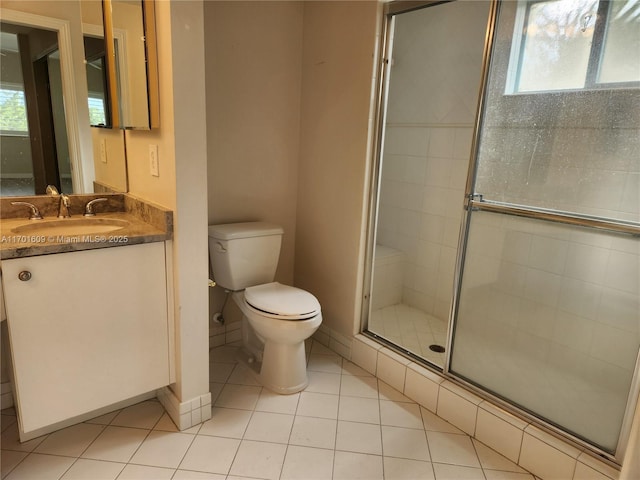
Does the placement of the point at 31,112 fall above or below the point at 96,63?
below

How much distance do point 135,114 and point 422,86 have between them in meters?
1.89

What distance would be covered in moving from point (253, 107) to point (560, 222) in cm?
166

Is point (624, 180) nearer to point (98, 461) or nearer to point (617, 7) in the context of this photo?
point (617, 7)

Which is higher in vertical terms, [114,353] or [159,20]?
[159,20]

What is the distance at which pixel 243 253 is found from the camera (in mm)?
2205

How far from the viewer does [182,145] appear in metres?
1.54

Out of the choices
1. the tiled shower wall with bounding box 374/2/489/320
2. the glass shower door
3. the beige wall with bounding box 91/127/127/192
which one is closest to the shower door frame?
the glass shower door

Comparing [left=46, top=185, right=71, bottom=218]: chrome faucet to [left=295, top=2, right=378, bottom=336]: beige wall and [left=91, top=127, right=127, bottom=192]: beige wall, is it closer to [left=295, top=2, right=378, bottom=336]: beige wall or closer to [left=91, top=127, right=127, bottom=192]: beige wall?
[left=91, top=127, right=127, bottom=192]: beige wall

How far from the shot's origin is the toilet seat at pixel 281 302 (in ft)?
6.44

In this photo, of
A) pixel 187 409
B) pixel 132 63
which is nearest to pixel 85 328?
pixel 187 409

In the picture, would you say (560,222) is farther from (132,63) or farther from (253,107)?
(132,63)

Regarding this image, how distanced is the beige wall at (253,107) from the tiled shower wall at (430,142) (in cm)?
63

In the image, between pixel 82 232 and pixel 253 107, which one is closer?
pixel 82 232

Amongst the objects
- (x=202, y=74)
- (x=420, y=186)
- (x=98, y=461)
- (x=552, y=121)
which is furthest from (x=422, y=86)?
(x=98, y=461)
